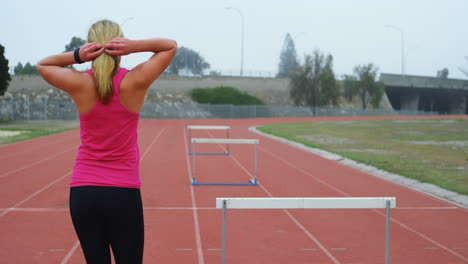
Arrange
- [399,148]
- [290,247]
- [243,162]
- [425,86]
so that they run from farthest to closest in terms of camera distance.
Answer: [425,86]
[399,148]
[243,162]
[290,247]

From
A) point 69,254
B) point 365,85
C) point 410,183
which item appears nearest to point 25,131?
point 410,183

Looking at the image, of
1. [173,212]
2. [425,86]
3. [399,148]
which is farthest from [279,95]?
[173,212]

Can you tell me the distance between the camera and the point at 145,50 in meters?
2.08

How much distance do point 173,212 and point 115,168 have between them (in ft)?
16.2

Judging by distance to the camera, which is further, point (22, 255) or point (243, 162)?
point (243, 162)

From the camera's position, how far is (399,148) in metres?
17.5

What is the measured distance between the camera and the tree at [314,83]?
60.2 meters

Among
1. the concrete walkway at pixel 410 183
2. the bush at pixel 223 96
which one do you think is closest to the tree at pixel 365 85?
the bush at pixel 223 96

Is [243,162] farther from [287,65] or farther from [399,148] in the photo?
[287,65]

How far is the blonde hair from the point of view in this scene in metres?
1.95

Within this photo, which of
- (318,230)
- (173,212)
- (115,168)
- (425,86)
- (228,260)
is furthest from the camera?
(425,86)

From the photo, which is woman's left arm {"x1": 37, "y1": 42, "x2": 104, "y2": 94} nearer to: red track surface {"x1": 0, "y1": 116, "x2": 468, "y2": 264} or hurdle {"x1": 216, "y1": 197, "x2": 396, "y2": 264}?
hurdle {"x1": 216, "y1": 197, "x2": 396, "y2": 264}

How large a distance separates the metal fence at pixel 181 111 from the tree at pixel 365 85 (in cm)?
264

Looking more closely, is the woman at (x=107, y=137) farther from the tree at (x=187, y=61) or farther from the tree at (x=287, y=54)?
the tree at (x=287, y=54)
